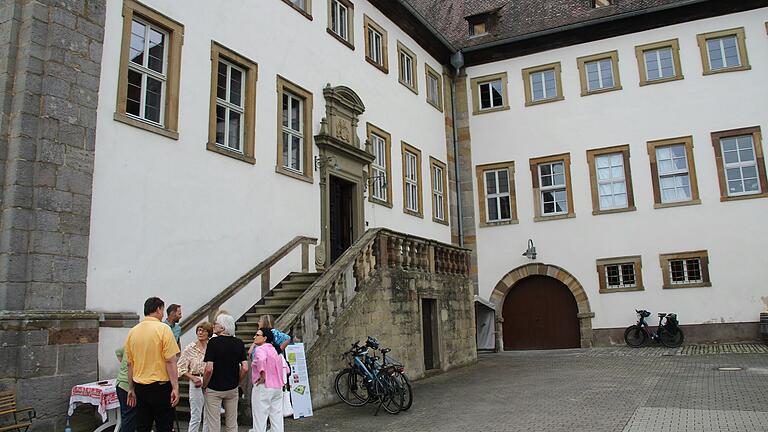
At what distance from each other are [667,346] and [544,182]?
640cm

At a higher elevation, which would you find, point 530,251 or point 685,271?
point 530,251

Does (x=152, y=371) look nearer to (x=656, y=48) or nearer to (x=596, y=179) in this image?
(x=596, y=179)

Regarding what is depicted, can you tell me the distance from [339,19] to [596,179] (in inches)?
391

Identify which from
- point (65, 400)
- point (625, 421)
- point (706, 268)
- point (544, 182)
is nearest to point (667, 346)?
point (706, 268)

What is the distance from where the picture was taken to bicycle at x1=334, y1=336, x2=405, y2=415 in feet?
31.1

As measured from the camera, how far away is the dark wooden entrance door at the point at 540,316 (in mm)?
21047

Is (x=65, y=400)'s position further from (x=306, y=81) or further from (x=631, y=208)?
(x=631, y=208)

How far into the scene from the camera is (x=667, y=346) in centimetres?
1906

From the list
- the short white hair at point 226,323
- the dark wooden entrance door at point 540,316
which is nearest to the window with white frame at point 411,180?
the dark wooden entrance door at point 540,316

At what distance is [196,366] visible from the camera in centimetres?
700

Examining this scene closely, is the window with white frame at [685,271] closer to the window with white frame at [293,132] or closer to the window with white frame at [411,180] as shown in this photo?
the window with white frame at [411,180]

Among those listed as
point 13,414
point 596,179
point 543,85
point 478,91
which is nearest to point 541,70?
point 543,85

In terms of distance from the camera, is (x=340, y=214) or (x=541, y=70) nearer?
(x=340, y=214)

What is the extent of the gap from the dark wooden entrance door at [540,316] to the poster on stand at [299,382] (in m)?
13.9
